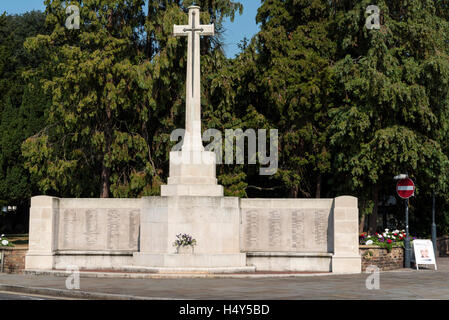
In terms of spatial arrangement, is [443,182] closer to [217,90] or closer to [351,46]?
[351,46]

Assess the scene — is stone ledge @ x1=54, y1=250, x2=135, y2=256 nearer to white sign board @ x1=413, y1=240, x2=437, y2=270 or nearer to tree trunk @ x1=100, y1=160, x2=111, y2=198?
white sign board @ x1=413, y1=240, x2=437, y2=270

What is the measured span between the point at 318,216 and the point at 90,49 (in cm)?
1805

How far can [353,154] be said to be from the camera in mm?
31812

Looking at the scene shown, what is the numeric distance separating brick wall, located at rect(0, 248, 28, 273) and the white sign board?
46.7ft

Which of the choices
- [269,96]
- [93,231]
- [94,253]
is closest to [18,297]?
[94,253]

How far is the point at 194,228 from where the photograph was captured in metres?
21.1

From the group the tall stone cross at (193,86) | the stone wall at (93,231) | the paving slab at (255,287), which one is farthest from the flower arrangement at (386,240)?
the stone wall at (93,231)

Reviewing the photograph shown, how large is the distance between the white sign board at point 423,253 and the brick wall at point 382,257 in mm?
685

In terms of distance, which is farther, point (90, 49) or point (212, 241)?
point (90, 49)

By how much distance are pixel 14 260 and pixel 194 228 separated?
6.67 metres

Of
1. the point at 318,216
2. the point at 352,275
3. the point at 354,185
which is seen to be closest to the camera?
the point at 352,275

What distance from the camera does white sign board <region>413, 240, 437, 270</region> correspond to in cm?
2406

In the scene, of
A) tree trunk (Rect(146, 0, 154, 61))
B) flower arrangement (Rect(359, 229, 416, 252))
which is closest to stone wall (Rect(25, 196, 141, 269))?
flower arrangement (Rect(359, 229, 416, 252))

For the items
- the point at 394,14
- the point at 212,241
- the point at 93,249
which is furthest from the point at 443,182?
the point at 93,249
